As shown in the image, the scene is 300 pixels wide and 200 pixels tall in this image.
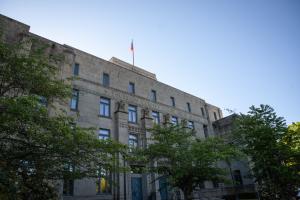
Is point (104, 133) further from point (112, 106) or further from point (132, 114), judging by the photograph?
point (132, 114)

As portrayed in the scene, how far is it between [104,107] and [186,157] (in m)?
11.0

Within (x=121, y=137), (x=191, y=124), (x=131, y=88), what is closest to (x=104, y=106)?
(x=121, y=137)

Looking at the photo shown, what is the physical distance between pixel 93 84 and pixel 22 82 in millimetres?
12112

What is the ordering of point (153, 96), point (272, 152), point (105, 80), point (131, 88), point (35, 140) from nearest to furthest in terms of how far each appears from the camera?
point (35, 140) < point (272, 152) < point (105, 80) < point (131, 88) < point (153, 96)

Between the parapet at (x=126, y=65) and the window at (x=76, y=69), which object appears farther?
the parapet at (x=126, y=65)

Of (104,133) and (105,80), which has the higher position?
(105,80)

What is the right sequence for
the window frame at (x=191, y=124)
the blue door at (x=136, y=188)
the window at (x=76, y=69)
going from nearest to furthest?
the blue door at (x=136, y=188), the window at (x=76, y=69), the window frame at (x=191, y=124)

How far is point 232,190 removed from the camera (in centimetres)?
2767

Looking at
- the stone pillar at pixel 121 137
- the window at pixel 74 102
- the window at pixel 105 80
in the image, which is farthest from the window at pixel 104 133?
the window at pixel 105 80

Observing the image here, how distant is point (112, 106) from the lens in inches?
872

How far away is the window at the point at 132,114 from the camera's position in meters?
23.5

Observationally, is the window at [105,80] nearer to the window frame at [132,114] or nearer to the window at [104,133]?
the window frame at [132,114]

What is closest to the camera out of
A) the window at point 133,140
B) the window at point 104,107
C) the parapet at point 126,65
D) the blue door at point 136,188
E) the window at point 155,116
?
the blue door at point 136,188

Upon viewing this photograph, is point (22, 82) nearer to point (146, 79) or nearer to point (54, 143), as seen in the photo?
point (54, 143)
